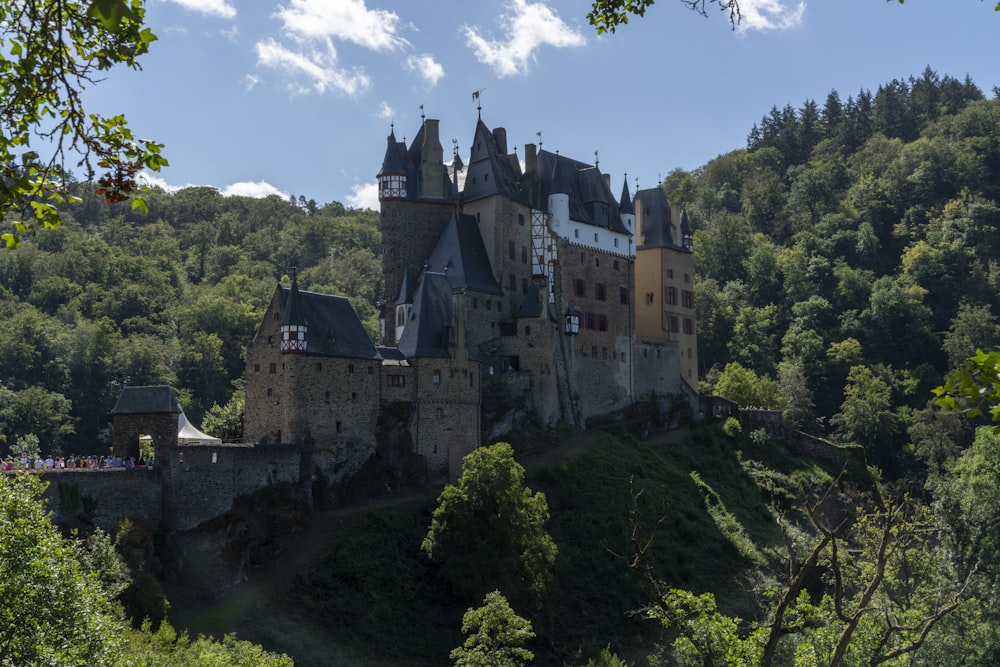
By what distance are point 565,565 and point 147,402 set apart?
19.1 metres

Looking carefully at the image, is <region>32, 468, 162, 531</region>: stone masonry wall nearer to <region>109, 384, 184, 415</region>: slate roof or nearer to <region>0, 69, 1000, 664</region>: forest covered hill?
<region>109, 384, 184, 415</region>: slate roof

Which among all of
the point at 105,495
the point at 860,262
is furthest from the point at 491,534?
the point at 860,262

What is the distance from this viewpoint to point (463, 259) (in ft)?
200

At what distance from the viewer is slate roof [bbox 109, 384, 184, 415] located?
44197 millimetres

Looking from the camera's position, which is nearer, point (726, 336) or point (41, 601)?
point (41, 601)

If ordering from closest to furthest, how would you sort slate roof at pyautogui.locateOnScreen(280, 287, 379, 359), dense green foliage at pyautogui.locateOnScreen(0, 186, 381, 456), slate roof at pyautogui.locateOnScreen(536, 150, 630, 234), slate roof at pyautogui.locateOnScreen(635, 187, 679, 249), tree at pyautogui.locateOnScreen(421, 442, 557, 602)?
1. tree at pyautogui.locateOnScreen(421, 442, 557, 602)
2. slate roof at pyautogui.locateOnScreen(280, 287, 379, 359)
3. slate roof at pyautogui.locateOnScreen(536, 150, 630, 234)
4. slate roof at pyautogui.locateOnScreen(635, 187, 679, 249)
5. dense green foliage at pyautogui.locateOnScreen(0, 186, 381, 456)

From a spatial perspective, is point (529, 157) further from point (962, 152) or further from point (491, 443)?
point (962, 152)

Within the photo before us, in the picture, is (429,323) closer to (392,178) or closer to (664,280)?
(392,178)

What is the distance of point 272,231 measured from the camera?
145m

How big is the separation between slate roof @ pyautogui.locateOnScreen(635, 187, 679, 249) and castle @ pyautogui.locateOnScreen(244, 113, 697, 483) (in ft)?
0.31

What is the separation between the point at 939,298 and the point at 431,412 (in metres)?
65.8

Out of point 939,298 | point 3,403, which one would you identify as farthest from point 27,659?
point 939,298

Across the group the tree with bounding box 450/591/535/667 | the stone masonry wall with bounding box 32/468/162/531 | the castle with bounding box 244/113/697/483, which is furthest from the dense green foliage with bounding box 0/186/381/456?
the tree with bounding box 450/591/535/667

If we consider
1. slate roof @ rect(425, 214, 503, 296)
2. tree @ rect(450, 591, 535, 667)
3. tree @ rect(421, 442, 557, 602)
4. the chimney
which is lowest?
tree @ rect(450, 591, 535, 667)
